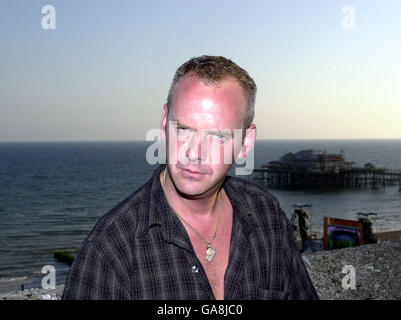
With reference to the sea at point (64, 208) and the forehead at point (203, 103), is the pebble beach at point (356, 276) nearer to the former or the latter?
the forehead at point (203, 103)

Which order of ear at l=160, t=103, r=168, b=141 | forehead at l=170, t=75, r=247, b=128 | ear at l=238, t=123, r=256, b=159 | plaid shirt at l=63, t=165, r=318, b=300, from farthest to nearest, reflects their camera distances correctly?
ear at l=238, t=123, r=256, b=159
ear at l=160, t=103, r=168, b=141
forehead at l=170, t=75, r=247, b=128
plaid shirt at l=63, t=165, r=318, b=300

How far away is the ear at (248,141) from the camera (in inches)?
80.0

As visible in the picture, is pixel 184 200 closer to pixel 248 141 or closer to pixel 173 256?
pixel 173 256

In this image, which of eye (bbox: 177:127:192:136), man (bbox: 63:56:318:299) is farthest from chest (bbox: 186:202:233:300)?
eye (bbox: 177:127:192:136)

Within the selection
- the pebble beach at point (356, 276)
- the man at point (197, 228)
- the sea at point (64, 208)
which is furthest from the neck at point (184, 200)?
the sea at point (64, 208)

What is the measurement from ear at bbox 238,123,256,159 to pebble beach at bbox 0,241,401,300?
6042 millimetres

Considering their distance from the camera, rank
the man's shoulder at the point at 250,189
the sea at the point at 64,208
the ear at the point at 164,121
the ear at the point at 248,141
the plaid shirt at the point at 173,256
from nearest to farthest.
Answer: the plaid shirt at the point at 173,256
the ear at the point at 164,121
the ear at the point at 248,141
the man's shoulder at the point at 250,189
the sea at the point at 64,208

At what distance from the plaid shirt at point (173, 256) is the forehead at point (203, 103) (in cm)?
35

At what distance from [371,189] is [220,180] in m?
77.0

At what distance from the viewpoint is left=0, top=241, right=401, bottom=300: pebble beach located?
306 inches

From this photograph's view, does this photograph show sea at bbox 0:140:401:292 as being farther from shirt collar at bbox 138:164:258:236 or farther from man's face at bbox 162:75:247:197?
man's face at bbox 162:75:247:197

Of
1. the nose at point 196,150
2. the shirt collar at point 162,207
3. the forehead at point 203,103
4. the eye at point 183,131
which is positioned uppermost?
the forehead at point 203,103

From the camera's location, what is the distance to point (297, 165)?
7731 centimetres
